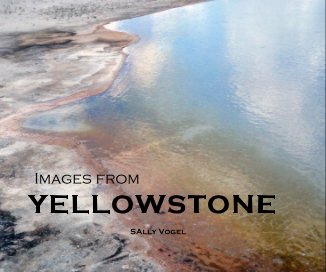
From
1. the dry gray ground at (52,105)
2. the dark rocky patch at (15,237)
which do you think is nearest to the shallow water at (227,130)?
the dry gray ground at (52,105)

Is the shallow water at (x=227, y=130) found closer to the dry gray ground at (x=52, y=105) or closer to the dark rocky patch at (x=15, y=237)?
the dry gray ground at (x=52, y=105)

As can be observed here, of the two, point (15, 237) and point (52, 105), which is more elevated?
point (52, 105)

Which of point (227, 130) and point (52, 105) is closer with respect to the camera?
point (227, 130)

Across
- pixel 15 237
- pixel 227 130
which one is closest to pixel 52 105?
pixel 227 130

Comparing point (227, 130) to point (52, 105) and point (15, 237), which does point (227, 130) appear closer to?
point (52, 105)

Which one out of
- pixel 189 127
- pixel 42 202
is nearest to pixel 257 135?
pixel 189 127

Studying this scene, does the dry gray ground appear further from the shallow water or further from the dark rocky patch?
the shallow water

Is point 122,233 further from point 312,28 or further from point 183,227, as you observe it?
point 312,28

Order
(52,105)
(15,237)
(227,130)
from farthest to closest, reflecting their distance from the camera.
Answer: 1. (52,105)
2. (227,130)
3. (15,237)
